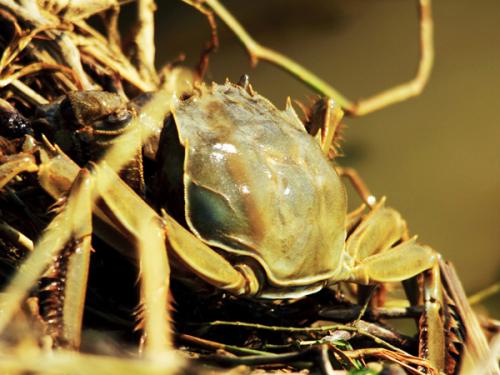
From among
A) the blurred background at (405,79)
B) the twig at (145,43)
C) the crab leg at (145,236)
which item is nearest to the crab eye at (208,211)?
the crab leg at (145,236)

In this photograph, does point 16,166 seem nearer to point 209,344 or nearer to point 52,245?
point 52,245

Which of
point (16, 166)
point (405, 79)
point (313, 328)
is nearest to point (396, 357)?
point (313, 328)

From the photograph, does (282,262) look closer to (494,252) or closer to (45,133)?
(45,133)

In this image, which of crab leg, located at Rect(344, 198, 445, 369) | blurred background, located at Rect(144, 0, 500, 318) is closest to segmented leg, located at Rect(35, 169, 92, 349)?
crab leg, located at Rect(344, 198, 445, 369)

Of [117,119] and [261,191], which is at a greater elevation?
[117,119]

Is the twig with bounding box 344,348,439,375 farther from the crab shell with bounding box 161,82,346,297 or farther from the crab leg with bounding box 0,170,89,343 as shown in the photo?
the crab leg with bounding box 0,170,89,343

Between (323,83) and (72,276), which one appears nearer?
(72,276)

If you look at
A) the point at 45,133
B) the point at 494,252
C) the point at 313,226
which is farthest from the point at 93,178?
the point at 494,252
